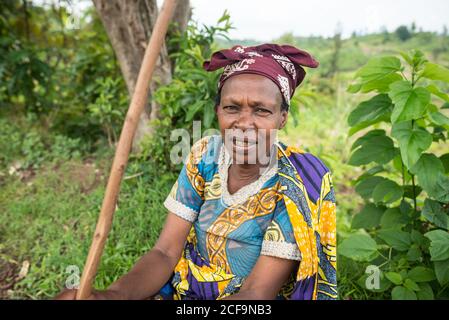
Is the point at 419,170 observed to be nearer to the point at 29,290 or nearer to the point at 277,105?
the point at 277,105

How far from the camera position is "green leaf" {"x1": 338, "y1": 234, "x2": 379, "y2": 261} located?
221 cm

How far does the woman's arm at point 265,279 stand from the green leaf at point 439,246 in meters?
0.77

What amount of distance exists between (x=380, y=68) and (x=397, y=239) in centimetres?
91

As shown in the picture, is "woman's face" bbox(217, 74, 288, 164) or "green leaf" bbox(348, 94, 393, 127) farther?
"green leaf" bbox(348, 94, 393, 127)

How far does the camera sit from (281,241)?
1.62m

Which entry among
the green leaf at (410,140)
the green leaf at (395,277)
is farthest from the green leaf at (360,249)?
the green leaf at (410,140)

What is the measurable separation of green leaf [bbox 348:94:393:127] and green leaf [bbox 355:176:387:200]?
40 centimetres

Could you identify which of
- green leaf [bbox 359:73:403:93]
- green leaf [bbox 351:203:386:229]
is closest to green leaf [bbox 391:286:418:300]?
green leaf [bbox 351:203:386:229]

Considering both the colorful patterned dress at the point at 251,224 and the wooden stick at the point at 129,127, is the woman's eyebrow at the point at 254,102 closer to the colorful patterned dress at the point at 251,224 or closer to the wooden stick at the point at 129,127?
the colorful patterned dress at the point at 251,224

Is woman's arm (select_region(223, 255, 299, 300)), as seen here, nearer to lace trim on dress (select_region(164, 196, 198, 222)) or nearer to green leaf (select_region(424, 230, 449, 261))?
lace trim on dress (select_region(164, 196, 198, 222))

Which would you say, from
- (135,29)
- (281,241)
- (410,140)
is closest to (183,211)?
(281,241)

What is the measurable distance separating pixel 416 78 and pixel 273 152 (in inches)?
35.4

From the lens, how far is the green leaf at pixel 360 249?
221 cm

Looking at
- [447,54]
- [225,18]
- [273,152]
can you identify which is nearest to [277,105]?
[273,152]
